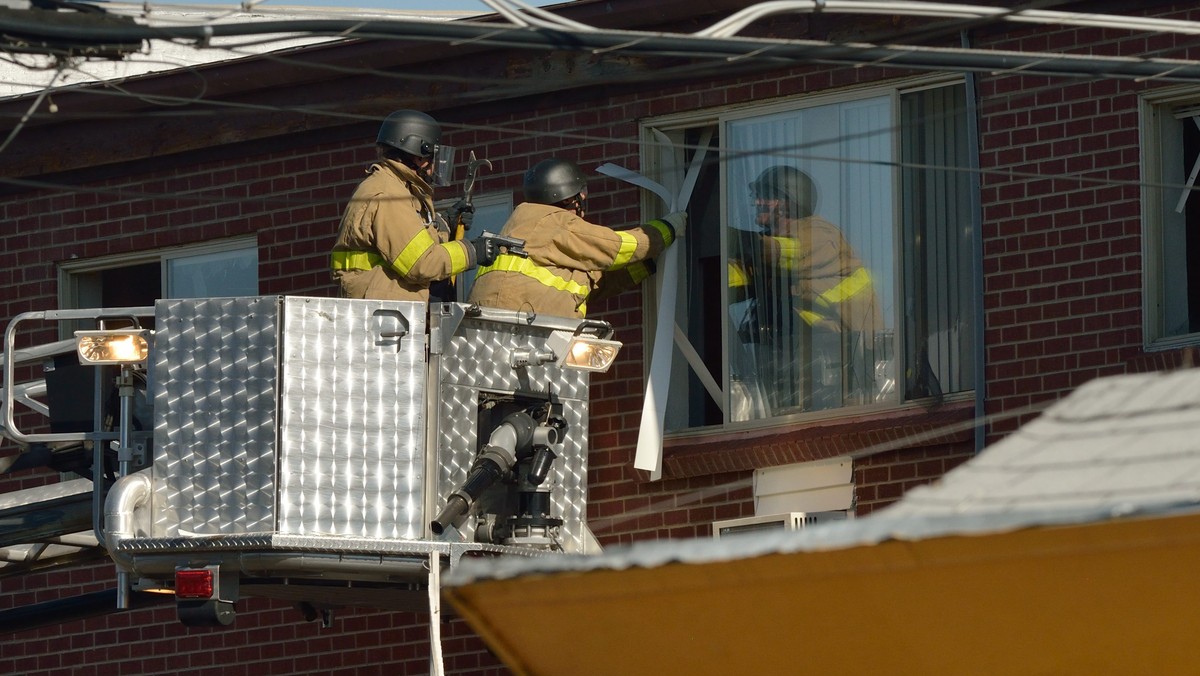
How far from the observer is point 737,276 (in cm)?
1174

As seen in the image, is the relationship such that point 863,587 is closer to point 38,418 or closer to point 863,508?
point 863,508

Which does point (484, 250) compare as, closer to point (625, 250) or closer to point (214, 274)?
point (625, 250)

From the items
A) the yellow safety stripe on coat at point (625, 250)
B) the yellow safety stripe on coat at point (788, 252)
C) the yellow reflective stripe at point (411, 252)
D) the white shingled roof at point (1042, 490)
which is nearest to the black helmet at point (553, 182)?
the yellow safety stripe on coat at point (625, 250)

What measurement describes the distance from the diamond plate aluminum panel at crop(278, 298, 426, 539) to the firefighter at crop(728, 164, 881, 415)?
254cm

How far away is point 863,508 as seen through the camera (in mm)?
10961

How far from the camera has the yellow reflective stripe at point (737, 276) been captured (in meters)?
11.7

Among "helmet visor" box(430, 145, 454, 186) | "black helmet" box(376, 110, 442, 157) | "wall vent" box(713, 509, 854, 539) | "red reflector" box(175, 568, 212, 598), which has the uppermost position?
"black helmet" box(376, 110, 442, 157)

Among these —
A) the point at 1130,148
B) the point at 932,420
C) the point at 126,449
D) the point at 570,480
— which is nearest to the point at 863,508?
the point at 932,420

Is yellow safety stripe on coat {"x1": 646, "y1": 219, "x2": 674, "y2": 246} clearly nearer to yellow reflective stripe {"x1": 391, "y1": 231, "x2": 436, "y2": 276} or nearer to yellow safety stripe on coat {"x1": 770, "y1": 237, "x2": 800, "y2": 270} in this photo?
yellow safety stripe on coat {"x1": 770, "y1": 237, "x2": 800, "y2": 270}

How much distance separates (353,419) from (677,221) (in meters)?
2.70

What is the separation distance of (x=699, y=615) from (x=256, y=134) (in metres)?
7.81

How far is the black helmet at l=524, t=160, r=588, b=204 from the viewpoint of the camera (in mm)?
11344

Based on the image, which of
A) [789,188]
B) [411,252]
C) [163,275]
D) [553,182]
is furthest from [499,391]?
[163,275]

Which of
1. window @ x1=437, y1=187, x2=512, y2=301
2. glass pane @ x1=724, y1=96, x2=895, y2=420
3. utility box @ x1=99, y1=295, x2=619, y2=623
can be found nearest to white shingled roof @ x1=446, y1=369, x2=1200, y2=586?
utility box @ x1=99, y1=295, x2=619, y2=623
